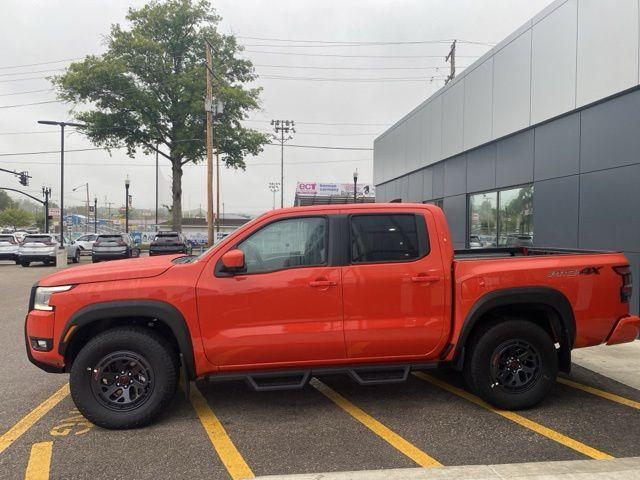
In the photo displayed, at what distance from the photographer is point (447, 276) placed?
14.3ft

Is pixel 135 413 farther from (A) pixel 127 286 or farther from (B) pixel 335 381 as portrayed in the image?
(B) pixel 335 381

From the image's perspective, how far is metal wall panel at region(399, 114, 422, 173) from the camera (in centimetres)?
1866

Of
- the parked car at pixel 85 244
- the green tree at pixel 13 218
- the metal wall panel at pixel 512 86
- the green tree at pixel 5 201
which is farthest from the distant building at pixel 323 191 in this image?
the green tree at pixel 5 201

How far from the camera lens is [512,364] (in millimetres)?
4516

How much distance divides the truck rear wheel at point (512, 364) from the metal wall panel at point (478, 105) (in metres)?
9.37

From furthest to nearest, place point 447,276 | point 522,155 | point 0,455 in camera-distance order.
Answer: point 522,155, point 447,276, point 0,455

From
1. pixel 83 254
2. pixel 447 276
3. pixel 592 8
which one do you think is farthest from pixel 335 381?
pixel 83 254

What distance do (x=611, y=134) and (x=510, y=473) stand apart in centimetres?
703

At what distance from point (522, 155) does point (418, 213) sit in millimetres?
7849

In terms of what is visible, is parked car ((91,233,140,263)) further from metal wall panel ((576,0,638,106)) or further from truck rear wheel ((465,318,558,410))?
truck rear wheel ((465,318,558,410))

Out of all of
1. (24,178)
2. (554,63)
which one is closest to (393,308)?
(554,63)

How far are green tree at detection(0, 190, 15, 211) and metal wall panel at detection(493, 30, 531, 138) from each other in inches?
5322

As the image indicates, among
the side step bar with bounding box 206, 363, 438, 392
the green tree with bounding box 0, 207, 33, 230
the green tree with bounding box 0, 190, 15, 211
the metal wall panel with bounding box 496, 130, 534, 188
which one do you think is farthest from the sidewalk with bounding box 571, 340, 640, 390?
the green tree with bounding box 0, 190, 15, 211

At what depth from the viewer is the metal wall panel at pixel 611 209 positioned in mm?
7797
